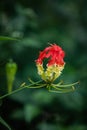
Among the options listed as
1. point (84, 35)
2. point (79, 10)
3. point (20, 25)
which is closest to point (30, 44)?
point (20, 25)

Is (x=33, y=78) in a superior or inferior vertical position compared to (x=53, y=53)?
superior

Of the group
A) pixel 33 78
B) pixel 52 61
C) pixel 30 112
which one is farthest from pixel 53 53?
pixel 33 78

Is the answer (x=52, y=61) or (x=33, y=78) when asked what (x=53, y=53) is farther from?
(x=33, y=78)

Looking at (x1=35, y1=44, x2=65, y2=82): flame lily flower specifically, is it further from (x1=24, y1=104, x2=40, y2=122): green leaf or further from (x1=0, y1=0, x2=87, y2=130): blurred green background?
(x1=24, y1=104, x2=40, y2=122): green leaf

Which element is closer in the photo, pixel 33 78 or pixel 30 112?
pixel 30 112

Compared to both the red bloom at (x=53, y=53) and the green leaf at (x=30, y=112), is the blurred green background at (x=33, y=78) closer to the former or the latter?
the green leaf at (x=30, y=112)

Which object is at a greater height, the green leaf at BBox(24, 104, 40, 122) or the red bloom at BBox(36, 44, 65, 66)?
the red bloom at BBox(36, 44, 65, 66)

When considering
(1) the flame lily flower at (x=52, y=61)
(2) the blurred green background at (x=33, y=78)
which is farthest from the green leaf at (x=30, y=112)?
(1) the flame lily flower at (x=52, y=61)

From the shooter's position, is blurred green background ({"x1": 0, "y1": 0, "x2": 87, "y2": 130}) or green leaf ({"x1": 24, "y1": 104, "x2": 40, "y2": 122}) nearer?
green leaf ({"x1": 24, "y1": 104, "x2": 40, "y2": 122})

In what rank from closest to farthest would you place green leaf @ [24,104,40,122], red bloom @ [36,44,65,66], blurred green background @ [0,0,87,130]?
red bloom @ [36,44,65,66] < green leaf @ [24,104,40,122] < blurred green background @ [0,0,87,130]

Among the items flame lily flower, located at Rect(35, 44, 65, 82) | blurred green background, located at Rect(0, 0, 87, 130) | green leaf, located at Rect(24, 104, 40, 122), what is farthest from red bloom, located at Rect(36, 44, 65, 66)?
green leaf, located at Rect(24, 104, 40, 122)

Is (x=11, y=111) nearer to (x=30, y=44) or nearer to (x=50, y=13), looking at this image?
(x=30, y=44)
